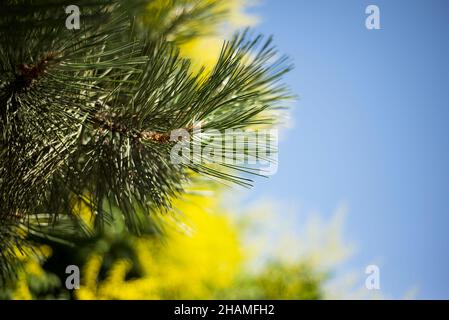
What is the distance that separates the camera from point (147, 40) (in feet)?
3.18

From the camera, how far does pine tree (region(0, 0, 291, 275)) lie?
0.74m

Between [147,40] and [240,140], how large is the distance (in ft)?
1.05

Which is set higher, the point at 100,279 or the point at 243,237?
the point at 243,237

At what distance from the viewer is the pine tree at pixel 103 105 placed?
74 centimetres

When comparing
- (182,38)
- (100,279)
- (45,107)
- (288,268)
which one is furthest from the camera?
(288,268)

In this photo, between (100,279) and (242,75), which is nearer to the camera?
(242,75)

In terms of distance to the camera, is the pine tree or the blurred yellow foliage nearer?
the pine tree

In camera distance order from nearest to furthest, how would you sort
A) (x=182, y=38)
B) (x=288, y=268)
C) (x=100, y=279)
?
(x=182, y=38), (x=100, y=279), (x=288, y=268)

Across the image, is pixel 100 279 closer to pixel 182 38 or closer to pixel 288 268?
pixel 288 268

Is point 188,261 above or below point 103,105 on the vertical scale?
below

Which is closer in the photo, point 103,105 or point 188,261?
point 103,105

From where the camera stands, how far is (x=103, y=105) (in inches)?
34.5
